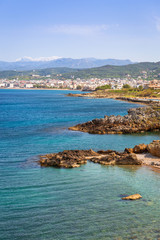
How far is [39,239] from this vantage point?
1051cm

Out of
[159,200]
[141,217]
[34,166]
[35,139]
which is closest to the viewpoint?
[141,217]

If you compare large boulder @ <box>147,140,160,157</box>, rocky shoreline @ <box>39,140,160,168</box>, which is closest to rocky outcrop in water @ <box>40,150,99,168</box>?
rocky shoreline @ <box>39,140,160,168</box>

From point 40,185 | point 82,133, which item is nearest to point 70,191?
point 40,185

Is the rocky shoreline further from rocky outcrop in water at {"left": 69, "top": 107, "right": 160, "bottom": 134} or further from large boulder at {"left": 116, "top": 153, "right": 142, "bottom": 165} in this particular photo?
rocky outcrop in water at {"left": 69, "top": 107, "right": 160, "bottom": 134}

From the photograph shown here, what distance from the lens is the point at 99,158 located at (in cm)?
2175

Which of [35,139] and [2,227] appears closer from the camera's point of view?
[2,227]

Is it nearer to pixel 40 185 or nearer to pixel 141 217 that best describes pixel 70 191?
pixel 40 185

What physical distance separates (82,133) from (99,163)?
13.7 metres

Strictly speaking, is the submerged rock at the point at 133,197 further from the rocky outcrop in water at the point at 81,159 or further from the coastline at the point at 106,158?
the rocky outcrop in water at the point at 81,159

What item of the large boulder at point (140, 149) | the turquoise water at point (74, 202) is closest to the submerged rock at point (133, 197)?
the turquoise water at point (74, 202)

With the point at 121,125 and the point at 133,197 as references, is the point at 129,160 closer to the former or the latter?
the point at 133,197

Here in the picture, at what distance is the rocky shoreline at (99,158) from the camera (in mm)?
20453

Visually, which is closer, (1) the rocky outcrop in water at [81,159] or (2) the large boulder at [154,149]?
(1) the rocky outcrop in water at [81,159]

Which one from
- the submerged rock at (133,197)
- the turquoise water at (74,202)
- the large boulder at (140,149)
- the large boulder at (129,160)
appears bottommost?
the turquoise water at (74,202)
